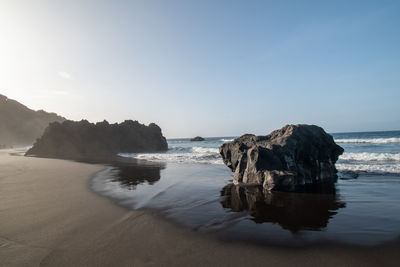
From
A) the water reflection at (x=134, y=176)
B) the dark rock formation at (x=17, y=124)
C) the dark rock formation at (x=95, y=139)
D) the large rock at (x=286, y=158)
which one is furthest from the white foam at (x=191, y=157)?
the dark rock formation at (x=17, y=124)

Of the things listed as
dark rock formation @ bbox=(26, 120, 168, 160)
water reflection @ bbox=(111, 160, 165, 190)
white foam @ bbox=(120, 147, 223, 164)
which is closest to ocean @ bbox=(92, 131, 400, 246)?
water reflection @ bbox=(111, 160, 165, 190)

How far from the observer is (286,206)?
6.02 metres

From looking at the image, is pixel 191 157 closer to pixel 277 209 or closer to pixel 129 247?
pixel 277 209

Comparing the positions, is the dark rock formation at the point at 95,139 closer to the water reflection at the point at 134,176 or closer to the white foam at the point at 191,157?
the white foam at the point at 191,157

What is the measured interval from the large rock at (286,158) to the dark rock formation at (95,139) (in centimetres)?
2544

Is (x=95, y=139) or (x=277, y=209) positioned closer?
(x=277, y=209)

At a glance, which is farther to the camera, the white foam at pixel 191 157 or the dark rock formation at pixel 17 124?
the dark rock formation at pixel 17 124

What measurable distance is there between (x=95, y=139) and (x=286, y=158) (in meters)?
42.0

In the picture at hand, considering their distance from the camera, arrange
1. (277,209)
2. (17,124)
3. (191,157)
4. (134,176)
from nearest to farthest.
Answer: (277,209), (134,176), (191,157), (17,124)

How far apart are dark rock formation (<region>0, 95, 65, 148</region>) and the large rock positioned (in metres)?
106

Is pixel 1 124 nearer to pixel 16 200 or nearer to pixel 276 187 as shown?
pixel 16 200

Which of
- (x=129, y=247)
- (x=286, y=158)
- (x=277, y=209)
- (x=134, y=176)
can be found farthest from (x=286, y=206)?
(x=134, y=176)

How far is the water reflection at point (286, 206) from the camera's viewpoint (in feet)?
15.7

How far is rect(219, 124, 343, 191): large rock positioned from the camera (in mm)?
8555
